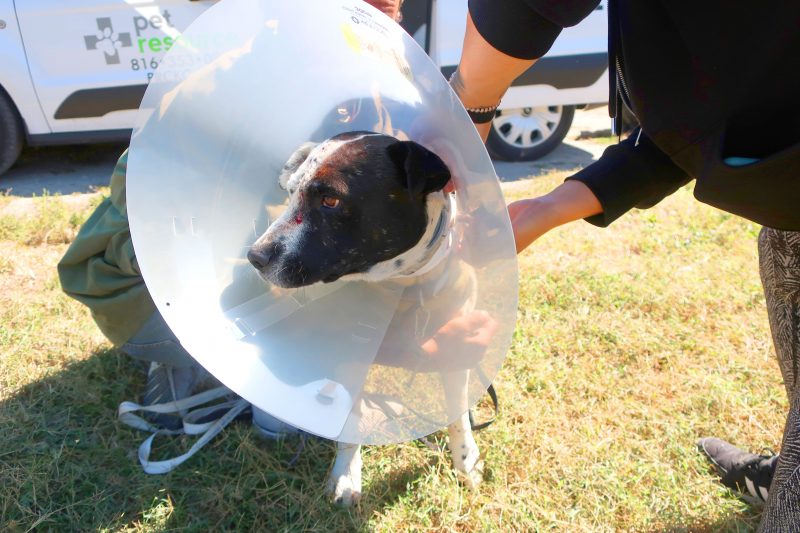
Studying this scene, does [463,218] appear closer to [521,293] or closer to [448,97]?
[448,97]

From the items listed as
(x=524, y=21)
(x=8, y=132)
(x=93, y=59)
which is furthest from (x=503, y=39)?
(x=8, y=132)

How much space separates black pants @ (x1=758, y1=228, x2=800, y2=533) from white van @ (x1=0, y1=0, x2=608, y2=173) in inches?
153

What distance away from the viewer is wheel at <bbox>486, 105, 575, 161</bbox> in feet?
20.3

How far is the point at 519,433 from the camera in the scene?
2670 mm

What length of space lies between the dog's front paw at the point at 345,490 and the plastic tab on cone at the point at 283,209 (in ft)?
1.85

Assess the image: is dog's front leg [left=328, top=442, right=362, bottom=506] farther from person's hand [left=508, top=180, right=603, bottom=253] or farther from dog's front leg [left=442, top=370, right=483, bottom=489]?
person's hand [left=508, top=180, right=603, bottom=253]

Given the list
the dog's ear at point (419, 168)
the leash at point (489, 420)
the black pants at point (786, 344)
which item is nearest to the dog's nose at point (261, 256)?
the dog's ear at point (419, 168)

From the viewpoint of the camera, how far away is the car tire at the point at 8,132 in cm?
527

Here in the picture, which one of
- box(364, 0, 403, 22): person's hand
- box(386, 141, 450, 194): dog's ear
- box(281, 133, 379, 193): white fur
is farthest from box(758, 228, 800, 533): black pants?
box(364, 0, 403, 22): person's hand

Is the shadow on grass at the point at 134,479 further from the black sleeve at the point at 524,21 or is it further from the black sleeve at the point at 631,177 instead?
the black sleeve at the point at 524,21

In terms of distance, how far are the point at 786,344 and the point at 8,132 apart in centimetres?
567

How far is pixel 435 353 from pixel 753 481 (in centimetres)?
135

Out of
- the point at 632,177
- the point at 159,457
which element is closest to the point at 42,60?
the point at 159,457

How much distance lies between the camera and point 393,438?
1.83 meters
